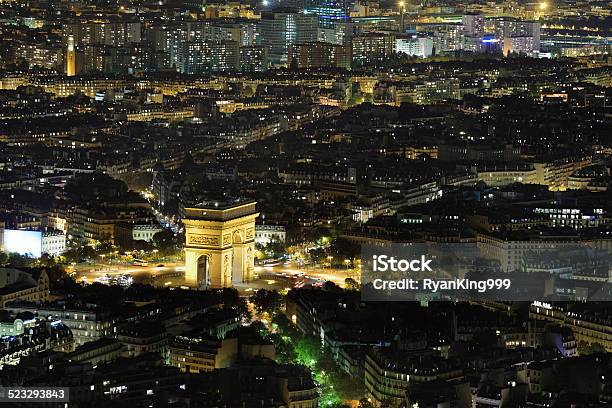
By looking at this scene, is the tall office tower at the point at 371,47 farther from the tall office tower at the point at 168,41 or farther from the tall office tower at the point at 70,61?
the tall office tower at the point at 70,61

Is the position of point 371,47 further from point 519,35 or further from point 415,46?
point 519,35

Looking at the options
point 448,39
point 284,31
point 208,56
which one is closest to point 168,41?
point 208,56

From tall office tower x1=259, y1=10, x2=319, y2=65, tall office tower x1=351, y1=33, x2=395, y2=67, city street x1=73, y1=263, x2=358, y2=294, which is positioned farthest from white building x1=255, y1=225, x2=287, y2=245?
tall office tower x1=259, y1=10, x2=319, y2=65

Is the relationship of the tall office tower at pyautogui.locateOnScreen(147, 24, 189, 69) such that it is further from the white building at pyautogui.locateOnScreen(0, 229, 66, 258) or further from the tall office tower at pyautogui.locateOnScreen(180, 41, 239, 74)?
the white building at pyautogui.locateOnScreen(0, 229, 66, 258)

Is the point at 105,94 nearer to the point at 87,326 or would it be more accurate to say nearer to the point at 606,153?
the point at 606,153

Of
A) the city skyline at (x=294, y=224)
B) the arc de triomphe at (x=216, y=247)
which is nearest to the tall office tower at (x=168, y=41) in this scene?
the city skyline at (x=294, y=224)

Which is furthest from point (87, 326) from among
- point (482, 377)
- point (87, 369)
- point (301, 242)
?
point (301, 242)
